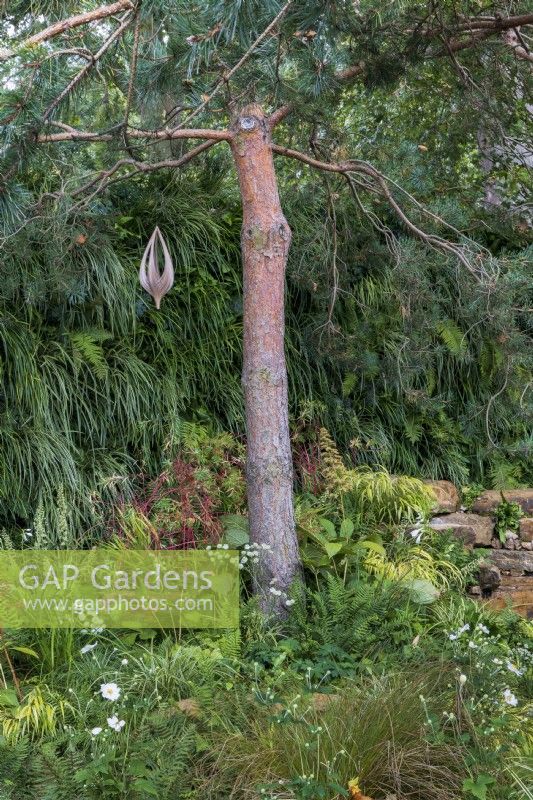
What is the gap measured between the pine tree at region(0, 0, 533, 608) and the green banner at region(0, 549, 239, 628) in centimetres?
29

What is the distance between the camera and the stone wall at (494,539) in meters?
5.07

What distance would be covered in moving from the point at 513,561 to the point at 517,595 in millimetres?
330

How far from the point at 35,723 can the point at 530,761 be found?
1.69 meters

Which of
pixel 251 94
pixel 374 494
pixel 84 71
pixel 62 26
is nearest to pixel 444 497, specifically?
pixel 374 494

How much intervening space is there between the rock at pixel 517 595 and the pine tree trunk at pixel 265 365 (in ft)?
4.90

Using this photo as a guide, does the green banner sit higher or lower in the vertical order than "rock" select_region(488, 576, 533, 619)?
higher

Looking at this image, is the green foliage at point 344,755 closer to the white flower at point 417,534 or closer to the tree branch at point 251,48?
the white flower at point 417,534

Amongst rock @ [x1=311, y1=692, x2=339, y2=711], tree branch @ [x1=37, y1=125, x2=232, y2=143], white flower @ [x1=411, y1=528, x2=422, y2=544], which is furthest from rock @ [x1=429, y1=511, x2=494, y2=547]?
tree branch @ [x1=37, y1=125, x2=232, y2=143]

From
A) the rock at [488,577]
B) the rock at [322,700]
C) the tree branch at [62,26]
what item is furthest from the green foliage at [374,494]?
the tree branch at [62,26]

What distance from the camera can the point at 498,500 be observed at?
5902 mm

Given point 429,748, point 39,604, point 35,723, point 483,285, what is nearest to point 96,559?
point 39,604

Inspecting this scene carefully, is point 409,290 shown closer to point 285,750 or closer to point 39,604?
point 39,604

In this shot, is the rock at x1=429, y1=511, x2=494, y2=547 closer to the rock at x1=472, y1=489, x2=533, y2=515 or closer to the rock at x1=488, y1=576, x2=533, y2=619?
the rock at x1=472, y1=489, x2=533, y2=515

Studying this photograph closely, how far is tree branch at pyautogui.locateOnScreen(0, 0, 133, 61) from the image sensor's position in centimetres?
306
